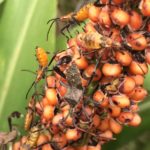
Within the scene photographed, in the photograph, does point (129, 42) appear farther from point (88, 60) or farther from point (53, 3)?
point (53, 3)

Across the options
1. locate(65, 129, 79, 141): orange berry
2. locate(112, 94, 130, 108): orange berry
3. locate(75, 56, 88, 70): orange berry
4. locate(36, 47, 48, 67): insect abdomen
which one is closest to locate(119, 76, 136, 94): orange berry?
locate(112, 94, 130, 108): orange berry

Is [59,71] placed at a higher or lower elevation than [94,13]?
lower

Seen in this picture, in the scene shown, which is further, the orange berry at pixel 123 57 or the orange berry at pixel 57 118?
the orange berry at pixel 57 118

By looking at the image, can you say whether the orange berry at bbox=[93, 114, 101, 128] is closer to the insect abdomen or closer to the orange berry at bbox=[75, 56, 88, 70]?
the orange berry at bbox=[75, 56, 88, 70]

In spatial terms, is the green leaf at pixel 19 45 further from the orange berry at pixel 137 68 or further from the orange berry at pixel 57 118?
the orange berry at pixel 137 68

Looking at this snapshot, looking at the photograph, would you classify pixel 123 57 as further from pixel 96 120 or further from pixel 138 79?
pixel 96 120

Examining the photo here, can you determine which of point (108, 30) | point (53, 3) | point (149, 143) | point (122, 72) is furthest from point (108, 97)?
point (149, 143)

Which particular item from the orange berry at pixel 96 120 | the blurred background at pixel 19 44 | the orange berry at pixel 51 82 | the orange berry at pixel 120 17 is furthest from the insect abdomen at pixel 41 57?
the orange berry at pixel 120 17

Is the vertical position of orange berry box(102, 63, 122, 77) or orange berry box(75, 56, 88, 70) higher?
orange berry box(75, 56, 88, 70)

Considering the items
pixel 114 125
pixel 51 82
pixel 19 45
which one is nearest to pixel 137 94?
pixel 114 125
